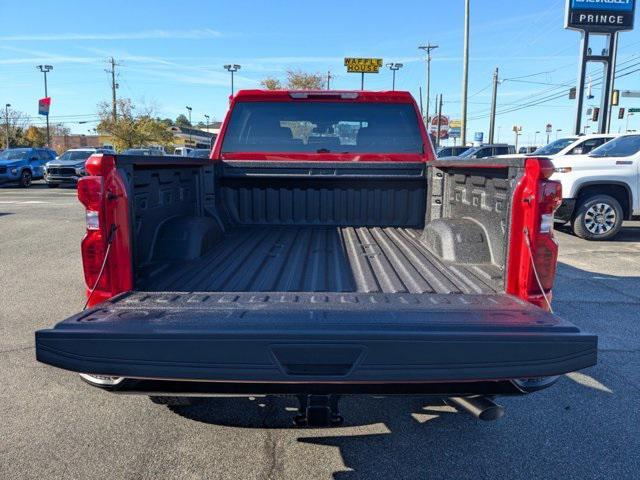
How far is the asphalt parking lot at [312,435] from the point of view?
8.95 ft

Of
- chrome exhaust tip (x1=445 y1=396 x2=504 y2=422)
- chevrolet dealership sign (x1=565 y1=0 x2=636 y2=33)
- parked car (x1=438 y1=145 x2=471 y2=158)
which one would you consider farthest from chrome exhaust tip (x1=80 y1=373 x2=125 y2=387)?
parked car (x1=438 y1=145 x2=471 y2=158)

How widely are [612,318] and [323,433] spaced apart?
3.85 metres

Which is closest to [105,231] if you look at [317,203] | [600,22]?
[317,203]

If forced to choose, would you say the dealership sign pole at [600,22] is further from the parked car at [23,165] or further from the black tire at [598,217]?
the parked car at [23,165]

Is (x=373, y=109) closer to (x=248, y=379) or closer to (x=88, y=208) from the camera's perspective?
(x=88, y=208)

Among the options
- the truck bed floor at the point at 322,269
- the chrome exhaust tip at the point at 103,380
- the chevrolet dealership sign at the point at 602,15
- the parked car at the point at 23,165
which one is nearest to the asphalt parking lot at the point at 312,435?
the chrome exhaust tip at the point at 103,380

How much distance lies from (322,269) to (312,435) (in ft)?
3.45

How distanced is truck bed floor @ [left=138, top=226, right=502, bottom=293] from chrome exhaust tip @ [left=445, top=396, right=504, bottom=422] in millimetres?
611

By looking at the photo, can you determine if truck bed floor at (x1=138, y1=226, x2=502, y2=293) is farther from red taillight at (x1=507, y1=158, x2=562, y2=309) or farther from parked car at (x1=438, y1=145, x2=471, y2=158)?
parked car at (x1=438, y1=145, x2=471, y2=158)

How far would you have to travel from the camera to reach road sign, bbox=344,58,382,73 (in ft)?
A: 125

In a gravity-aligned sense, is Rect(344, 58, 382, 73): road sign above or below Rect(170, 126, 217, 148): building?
above

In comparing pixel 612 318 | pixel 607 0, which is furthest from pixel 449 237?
pixel 607 0

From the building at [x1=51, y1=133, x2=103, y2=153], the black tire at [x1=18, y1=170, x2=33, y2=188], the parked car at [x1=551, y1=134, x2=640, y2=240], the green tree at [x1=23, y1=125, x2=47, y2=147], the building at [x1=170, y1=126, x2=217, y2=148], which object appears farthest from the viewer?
the building at [x1=51, y1=133, x2=103, y2=153]

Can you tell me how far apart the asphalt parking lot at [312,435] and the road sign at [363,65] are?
36522mm
